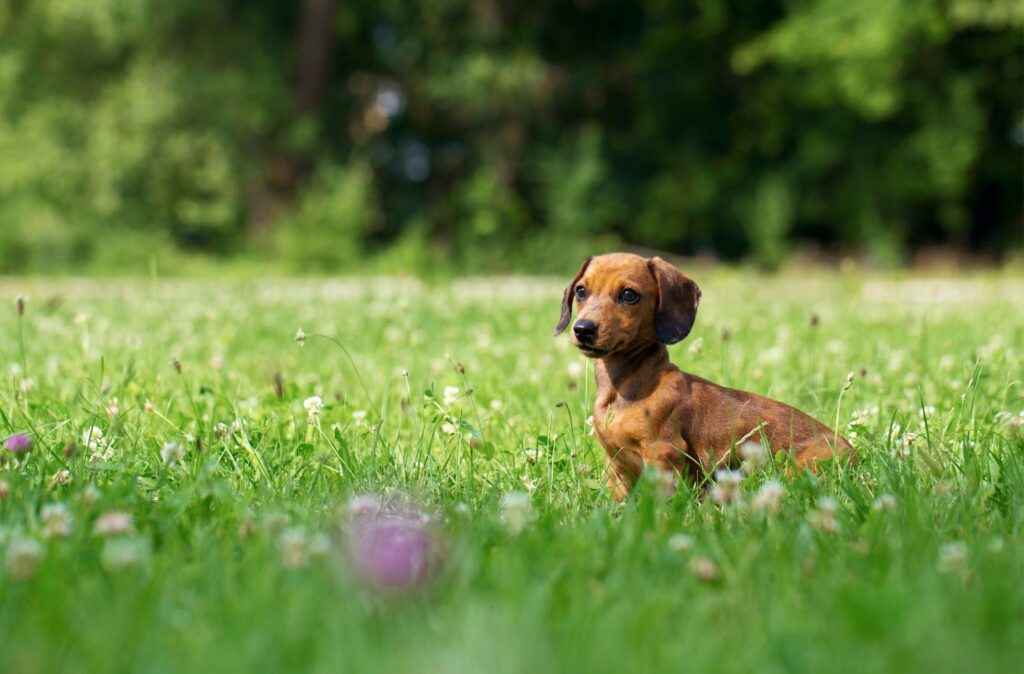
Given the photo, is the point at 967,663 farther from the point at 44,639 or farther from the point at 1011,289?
the point at 1011,289

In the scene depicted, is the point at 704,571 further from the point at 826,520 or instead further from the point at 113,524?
the point at 113,524

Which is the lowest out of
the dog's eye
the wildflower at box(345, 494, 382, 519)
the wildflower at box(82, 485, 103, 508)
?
the wildflower at box(345, 494, 382, 519)

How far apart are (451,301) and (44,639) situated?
8.48 metres

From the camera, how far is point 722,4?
2552 cm

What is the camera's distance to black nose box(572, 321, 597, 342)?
3395mm

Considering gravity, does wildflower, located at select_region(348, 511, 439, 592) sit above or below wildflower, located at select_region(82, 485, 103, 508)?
above

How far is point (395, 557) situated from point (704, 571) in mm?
643

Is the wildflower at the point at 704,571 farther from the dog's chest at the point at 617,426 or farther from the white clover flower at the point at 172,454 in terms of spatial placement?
the white clover flower at the point at 172,454

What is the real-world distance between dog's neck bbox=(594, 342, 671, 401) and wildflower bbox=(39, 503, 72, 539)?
173cm

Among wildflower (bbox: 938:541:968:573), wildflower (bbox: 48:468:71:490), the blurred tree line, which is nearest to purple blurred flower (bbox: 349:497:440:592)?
wildflower (bbox: 938:541:968:573)

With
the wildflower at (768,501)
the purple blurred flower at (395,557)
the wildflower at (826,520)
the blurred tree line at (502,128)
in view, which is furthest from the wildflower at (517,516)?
the blurred tree line at (502,128)

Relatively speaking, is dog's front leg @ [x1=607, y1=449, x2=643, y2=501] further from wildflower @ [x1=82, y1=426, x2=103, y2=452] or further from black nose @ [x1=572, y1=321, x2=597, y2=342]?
wildflower @ [x1=82, y1=426, x2=103, y2=452]

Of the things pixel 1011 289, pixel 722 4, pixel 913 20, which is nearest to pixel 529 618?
pixel 1011 289

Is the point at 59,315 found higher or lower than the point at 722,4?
lower
